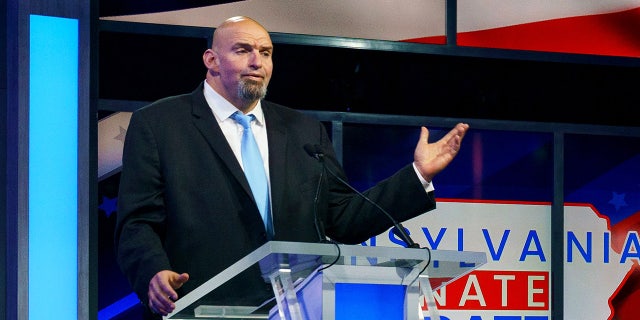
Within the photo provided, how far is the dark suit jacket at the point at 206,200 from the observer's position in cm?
412

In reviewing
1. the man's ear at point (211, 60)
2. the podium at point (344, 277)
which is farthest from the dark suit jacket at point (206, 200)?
the podium at point (344, 277)

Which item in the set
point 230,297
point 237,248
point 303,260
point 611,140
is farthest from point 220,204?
point 611,140

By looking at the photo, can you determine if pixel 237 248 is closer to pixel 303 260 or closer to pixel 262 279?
pixel 262 279

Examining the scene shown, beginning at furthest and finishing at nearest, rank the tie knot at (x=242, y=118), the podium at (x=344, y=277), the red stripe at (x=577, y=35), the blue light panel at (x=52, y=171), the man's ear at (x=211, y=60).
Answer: the red stripe at (x=577, y=35), the blue light panel at (x=52, y=171), the man's ear at (x=211, y=60), the tie knot at (x=242, y=118), the podium at (x=344, y=277)

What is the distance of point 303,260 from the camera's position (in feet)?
10.3

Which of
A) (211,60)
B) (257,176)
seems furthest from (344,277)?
(211,60)

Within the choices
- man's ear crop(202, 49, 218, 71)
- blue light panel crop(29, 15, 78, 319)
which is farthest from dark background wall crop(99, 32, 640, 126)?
man's ear crop(202, 49, 218, 71)

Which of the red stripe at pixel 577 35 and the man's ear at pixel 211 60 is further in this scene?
the red stripe at pixel 577 35

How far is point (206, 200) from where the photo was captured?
13.7ft

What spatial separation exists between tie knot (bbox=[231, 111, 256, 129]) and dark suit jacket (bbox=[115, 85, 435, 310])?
90 mm

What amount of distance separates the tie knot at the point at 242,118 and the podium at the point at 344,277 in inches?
43.6

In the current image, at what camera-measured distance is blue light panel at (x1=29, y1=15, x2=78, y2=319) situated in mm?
6785

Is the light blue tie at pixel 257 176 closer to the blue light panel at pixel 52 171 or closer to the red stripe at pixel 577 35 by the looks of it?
the blue light panel at pixel 52 171

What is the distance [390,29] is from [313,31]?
0.55 meters
